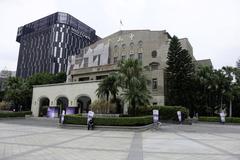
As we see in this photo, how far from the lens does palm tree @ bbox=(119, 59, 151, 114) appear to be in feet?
88.6

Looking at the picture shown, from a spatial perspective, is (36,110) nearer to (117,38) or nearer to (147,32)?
(117,38)

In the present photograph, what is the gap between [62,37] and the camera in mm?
102000

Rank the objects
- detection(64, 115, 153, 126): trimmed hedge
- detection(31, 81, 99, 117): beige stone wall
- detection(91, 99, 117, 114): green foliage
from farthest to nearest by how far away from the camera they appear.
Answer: detection(31, 81, 99, 117): beige stone wall → detection(91, 99, 117, 114): green foliage → detection(64, 115, 153, 126): trimmed hedge

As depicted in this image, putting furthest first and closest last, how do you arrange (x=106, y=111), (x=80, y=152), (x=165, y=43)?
(x=165, y=43), (x=106, y=111), (x=80, y=152)

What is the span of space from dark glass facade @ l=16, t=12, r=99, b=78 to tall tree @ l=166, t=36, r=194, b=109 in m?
68.5

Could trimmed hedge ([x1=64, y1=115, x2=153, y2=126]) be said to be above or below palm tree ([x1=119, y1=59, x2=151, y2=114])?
below

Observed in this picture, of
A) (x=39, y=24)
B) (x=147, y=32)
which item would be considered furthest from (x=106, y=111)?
(x=39, y=24)

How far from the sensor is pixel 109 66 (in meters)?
41.0

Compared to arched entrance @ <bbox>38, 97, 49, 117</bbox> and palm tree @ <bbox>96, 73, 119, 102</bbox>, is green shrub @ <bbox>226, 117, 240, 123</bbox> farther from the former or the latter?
arched entrance @ <bbox>38, 97, 49, 117</bbox>

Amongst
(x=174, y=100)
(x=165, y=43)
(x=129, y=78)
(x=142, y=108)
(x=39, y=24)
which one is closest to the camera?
(x=129, y=78)

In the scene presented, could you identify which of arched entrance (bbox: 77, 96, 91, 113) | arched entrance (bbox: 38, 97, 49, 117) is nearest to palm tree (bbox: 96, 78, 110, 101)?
arched entrance (bbox: 77, 96, 91, 113)

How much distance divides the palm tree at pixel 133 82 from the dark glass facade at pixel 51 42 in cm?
7581

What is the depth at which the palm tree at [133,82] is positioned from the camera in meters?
27.0

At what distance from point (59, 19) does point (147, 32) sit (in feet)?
212
